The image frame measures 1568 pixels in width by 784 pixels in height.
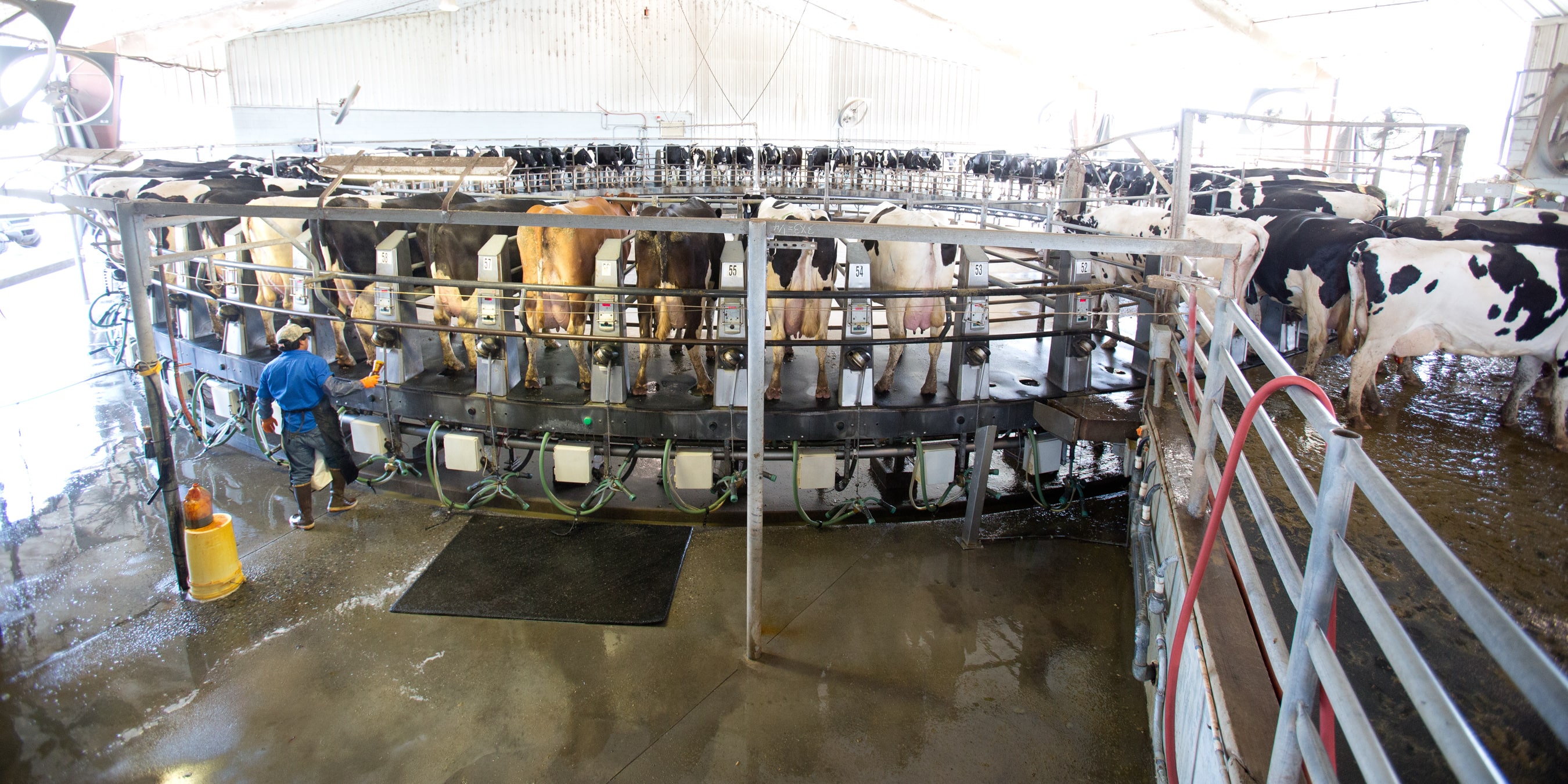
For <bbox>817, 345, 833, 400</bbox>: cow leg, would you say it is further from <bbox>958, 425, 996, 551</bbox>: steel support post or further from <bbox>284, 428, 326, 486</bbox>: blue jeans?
<bbox>284, 428, 326, 486</bbox>: blue jeans

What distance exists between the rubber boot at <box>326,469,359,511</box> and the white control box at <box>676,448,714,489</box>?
2542mm

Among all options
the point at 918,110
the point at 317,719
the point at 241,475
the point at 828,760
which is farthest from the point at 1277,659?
the point at 918,110

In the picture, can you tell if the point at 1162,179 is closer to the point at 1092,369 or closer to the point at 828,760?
the point at 1092,369

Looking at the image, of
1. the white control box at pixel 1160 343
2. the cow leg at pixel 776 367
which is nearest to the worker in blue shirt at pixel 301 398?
the cow leg at pixel 776 367

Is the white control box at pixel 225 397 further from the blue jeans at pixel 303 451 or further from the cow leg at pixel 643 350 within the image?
the cow leg at pixel 643 350

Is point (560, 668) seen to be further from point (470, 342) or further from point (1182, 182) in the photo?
point (1182, 182)

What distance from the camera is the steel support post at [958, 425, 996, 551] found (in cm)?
528

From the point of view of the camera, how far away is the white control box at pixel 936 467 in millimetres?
5469

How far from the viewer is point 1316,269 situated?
5.48m

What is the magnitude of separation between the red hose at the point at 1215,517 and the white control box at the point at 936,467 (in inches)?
119

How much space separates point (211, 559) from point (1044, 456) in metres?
5.43

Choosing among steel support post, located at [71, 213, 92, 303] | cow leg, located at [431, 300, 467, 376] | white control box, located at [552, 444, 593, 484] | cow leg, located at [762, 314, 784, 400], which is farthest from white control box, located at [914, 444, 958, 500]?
steel support post, located at [71, 213, 92, 303]

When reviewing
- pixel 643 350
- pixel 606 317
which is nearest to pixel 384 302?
pixel 606 317

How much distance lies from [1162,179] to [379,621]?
203 inches
